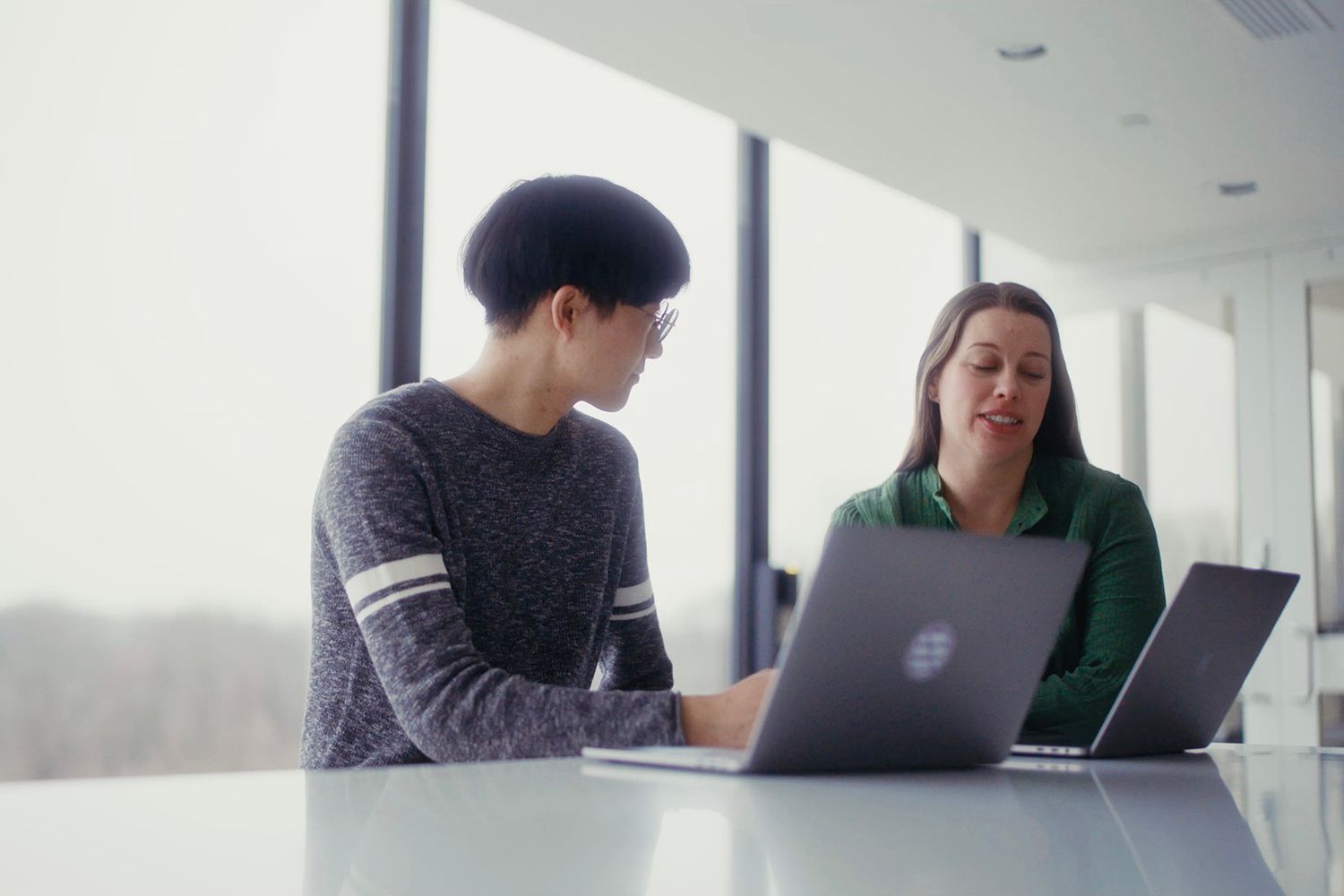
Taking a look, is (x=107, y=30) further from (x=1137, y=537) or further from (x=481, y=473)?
(x=1137, y=537)

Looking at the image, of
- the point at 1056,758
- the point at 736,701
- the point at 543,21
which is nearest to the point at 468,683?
the point at 736,701

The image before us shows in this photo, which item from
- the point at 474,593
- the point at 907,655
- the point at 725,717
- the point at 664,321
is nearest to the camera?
the point at 907,655

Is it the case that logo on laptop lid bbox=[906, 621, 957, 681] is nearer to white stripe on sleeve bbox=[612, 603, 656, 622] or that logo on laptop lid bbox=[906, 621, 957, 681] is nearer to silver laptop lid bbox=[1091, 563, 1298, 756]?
silver laptop lid bbox=[1091, 563, 1298, 756]

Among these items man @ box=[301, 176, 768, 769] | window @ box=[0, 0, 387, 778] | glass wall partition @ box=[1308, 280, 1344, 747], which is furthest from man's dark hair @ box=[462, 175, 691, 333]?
glass wall partition @ box=[1308, 280, 1344, 747]

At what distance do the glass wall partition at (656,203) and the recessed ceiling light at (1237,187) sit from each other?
1742 mm

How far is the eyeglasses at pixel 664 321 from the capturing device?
5.56 ft

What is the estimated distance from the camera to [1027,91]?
147 inches

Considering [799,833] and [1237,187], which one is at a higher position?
[1237,187]

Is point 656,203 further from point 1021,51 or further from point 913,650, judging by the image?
point 913,650

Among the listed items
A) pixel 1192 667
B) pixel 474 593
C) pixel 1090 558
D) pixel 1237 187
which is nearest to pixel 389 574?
pixel 474 593

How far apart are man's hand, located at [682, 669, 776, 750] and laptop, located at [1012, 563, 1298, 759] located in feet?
1.25

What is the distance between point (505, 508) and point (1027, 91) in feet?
8.97

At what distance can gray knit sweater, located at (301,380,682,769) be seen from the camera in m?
1.21

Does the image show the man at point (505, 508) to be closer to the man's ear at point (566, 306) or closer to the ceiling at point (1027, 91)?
the man's ear at point (566, 306)
